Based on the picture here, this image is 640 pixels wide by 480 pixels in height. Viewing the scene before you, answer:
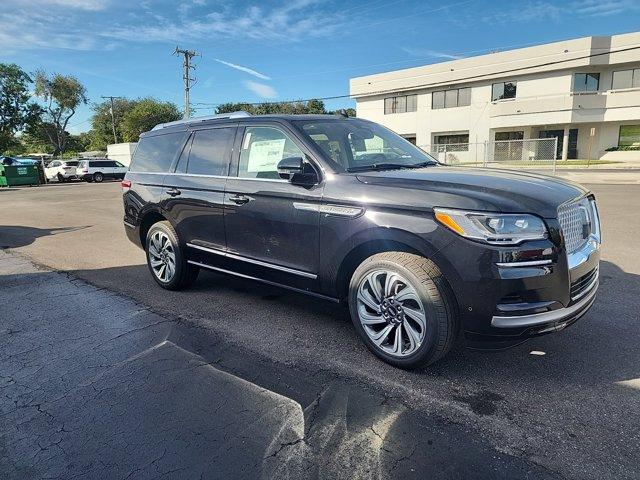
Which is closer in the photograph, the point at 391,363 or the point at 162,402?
the point at 162,402

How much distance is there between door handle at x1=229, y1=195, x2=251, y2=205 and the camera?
4.25m

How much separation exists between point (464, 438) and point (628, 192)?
15.5 metres

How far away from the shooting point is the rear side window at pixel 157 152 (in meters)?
5.35

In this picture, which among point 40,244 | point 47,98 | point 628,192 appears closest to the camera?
point 40,244

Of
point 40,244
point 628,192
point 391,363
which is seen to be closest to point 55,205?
point 40,244

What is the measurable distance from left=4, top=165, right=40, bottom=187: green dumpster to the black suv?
29.7 m

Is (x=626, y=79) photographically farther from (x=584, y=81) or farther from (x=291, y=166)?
(x=291, y=166)

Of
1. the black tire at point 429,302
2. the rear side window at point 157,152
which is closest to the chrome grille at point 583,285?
the black tire at point 429,302

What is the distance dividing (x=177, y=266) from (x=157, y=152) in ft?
4.88

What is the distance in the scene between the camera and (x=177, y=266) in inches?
204

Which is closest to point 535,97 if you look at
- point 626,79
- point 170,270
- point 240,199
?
point 626,79

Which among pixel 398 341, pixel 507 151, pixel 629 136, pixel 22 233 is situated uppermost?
pixel 629 136

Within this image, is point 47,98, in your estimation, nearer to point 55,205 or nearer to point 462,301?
point 55,205

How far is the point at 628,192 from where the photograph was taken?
1477 centimetres
